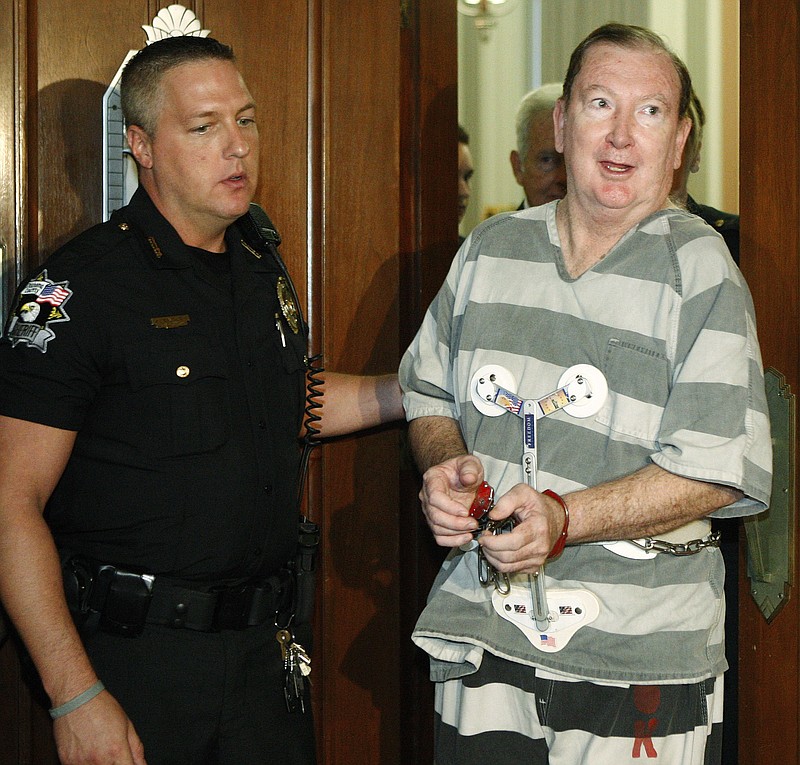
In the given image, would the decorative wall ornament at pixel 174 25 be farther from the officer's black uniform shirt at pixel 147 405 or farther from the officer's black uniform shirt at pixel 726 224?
the officer's black uniform shirt at pixel 726 224

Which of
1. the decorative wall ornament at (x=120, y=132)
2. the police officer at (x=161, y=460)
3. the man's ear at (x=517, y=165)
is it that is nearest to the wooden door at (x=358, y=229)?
the decorative wall ornament at (x=120, y=132)

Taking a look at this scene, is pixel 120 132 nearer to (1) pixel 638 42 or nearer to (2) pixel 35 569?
(2) pixel 35 569

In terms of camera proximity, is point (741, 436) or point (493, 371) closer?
point (741, 436)

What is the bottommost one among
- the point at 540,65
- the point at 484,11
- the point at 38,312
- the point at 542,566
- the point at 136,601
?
the point at 136,601

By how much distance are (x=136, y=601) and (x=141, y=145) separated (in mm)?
855

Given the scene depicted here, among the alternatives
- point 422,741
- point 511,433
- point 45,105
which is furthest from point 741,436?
point 45,105

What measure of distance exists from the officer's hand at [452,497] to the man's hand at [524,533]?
0.06 meters

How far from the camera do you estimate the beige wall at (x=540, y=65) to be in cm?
214

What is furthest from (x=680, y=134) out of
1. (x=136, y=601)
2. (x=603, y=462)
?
(x=136, y=601)

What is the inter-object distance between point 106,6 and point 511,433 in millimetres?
1239

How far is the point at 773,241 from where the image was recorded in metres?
1.88

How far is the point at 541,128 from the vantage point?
2322 millimetres

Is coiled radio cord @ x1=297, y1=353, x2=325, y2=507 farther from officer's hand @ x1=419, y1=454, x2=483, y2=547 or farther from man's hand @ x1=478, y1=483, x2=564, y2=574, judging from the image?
man's hand @ x1=478, y1=483, x2=564, y2=574

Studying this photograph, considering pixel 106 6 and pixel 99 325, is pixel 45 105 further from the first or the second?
pixel 99 325
